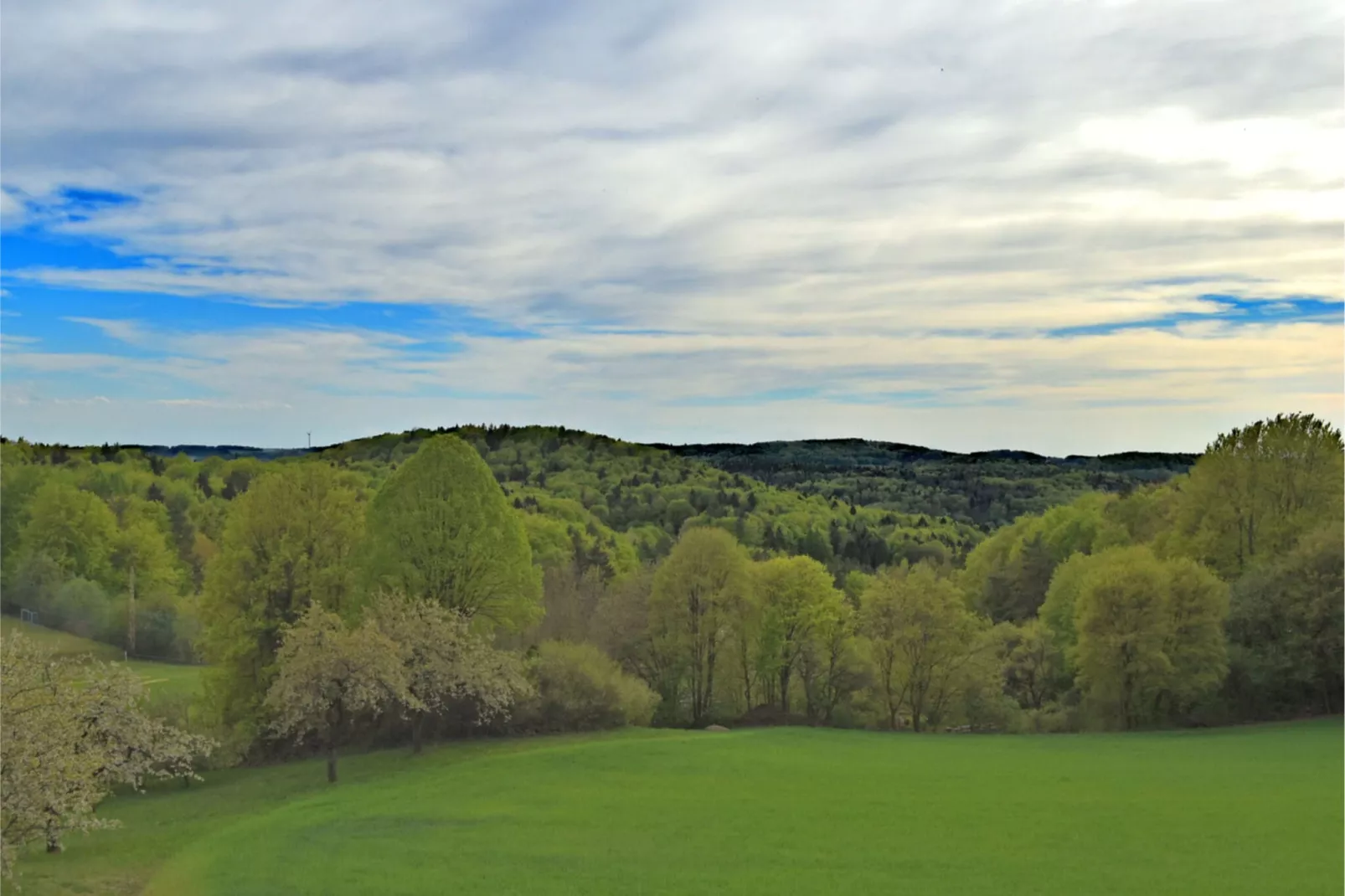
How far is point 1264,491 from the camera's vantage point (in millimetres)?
62719

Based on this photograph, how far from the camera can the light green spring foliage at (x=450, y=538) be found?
48125mm

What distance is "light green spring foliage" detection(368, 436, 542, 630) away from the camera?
48125 millimetres

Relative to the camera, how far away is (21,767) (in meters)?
22.0

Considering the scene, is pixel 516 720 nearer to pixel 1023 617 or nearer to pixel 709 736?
pixel 709 736

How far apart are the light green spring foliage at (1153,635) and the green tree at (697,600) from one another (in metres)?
20.1

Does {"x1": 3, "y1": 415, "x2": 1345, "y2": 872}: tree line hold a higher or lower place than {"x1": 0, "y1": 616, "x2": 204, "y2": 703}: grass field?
higher

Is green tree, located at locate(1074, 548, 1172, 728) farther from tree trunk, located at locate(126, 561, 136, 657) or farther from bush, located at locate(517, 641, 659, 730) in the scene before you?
tree trunk, located at locate(126, 561, 136, 657)

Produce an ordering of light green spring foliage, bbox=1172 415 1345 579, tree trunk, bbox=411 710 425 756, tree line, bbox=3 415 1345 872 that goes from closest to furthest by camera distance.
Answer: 1. tree trunk, bbox=411 710 425 756
2. tree line, bbox=3 415 1345 872
3. light green spring foliage, bbox=1172 415 1345 579

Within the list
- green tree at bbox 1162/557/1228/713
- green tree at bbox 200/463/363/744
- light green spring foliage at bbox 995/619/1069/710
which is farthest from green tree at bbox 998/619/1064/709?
green tree at bbox 200/463/363/744

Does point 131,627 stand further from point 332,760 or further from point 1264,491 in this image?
point 1264,491

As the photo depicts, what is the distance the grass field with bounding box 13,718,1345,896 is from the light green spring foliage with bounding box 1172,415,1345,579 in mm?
17276

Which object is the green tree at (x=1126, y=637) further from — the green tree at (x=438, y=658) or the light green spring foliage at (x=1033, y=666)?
the green tree at (x=438, y=658)

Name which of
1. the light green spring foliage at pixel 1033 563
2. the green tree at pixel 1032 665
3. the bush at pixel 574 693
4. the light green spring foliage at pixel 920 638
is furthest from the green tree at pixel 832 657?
the light green spring foliage at pixel 1033 563

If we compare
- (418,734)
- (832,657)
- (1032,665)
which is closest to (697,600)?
(832,657)
